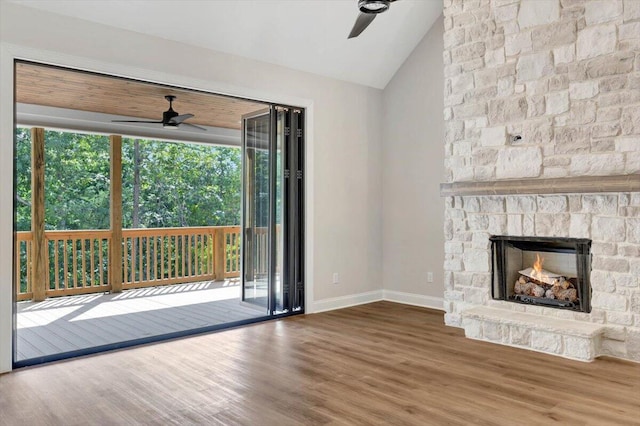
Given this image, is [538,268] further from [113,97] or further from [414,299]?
[113,97]

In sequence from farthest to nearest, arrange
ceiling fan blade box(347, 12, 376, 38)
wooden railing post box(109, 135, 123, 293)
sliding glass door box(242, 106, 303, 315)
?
wooden railing post box(109, 135, 123, 293), sliding glass door box(242, 106, 303, 315), ceiling fan blade box(347, 12, 376, 38)

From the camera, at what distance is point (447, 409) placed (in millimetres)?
2836

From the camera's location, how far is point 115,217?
7.52m

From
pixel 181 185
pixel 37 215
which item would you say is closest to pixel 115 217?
pixel 37 215

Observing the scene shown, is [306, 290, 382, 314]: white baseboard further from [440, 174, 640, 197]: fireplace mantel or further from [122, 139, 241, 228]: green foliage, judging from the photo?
[122, 139, 241, 228]: green foliage

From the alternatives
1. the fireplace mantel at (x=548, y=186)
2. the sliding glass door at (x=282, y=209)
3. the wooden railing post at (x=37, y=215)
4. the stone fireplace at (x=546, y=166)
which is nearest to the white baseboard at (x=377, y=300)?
the sliding glass door at (x=282, y=209)

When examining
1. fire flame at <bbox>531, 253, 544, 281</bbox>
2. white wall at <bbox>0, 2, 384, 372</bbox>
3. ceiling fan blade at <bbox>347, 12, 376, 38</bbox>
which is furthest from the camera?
fire flame at <bbox>531, 253, 544, 281</bbox>

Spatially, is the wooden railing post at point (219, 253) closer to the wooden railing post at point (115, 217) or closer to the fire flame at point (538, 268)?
the wooden railing post at point (115, 217)

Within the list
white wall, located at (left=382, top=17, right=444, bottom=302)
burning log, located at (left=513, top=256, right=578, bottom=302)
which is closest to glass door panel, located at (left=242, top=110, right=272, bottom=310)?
white wall, located at (left=382, top=17, right=444, bottom=302)

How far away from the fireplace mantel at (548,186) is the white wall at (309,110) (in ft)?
4.83

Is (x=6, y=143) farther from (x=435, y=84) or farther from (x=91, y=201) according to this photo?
(x=91, y=201)

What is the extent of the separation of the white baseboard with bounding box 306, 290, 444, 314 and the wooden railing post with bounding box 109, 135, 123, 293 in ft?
11.5

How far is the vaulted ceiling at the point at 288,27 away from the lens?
4094 millimetres

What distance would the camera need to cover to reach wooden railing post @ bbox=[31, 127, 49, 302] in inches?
265
